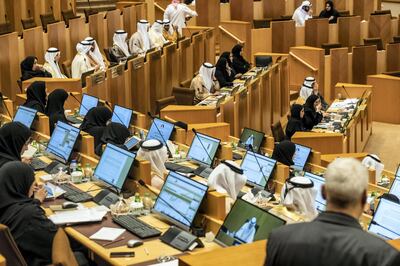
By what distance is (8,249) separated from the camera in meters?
4.49

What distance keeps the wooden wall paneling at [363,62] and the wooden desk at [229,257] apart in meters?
12.7

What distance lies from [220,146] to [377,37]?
964cm

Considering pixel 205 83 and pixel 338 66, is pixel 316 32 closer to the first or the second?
pixel 338 66

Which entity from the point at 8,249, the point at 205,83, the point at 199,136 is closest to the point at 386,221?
the point at 199,136

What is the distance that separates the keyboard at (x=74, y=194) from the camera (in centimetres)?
629

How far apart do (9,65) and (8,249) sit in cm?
739

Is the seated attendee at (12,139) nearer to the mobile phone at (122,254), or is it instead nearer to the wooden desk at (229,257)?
the mobile phone at (122,254)

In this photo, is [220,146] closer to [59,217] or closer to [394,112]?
[59,217]

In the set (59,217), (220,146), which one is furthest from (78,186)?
(220,146)

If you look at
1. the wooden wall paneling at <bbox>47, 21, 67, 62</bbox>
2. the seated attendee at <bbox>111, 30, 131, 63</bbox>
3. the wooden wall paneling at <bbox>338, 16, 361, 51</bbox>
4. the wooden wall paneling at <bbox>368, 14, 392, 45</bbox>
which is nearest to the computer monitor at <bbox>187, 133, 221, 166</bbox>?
the wooden wall paneling at <bbox>47, 21, 67, 62</bbox>

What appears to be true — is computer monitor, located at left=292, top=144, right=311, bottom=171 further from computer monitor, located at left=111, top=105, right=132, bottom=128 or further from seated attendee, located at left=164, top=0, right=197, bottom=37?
seated attendee, located at left=164, top=0, right=197, bottom=37

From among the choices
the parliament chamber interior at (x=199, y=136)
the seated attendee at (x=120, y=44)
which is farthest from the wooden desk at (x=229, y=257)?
the seated attendee at (x=120, y=44)

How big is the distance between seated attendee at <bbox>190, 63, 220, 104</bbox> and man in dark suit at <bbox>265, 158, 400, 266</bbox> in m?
9.80

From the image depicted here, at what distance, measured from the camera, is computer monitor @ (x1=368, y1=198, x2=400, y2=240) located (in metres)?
5.81
